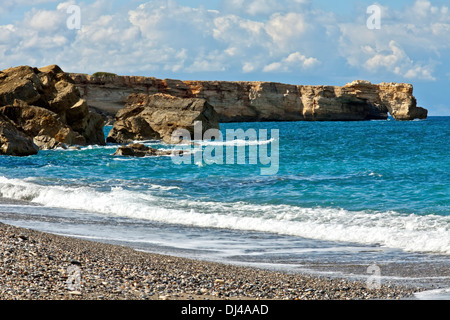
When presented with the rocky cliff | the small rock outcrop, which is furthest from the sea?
the rocky cliff

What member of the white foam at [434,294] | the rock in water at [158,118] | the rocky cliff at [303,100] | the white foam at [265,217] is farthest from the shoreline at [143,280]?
the rocky cliff at [303,100]

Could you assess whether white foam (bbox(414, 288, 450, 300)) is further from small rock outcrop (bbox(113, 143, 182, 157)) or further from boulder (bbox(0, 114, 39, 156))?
boulder (bbox(0, 114, 39, 156))

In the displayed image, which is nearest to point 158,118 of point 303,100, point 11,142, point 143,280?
point 11,142

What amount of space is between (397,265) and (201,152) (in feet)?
84.0

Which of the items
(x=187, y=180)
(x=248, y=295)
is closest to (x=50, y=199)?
(x=187, y=180)

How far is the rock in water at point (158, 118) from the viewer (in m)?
44.2

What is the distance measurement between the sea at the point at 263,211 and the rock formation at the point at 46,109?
7.53 metres

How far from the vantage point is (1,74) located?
3925 cm

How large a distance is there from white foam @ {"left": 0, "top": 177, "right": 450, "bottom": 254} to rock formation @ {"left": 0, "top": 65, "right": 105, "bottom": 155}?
52.3 ft

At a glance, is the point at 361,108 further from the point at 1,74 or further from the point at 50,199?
the point at 50,199

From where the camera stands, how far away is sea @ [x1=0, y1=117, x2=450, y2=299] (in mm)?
9484

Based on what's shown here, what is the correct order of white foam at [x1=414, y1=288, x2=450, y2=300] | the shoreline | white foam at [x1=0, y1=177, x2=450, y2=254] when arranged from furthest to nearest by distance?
white foam at [x1=0, y1=177, x2=450, y2=254]
white foam at [x1=414, y1=288, x2=450, y2=300]
the shoreline

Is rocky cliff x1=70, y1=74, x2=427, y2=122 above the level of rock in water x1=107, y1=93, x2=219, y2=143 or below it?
above

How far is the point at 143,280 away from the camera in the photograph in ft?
22.0
